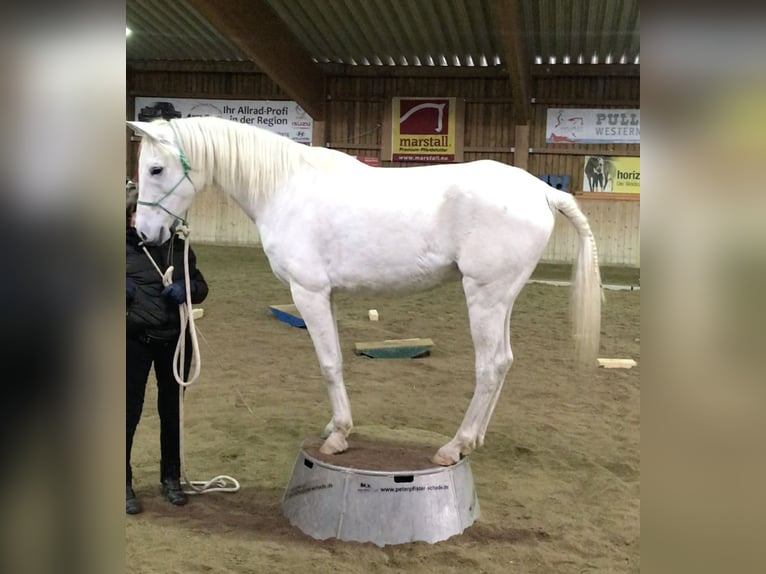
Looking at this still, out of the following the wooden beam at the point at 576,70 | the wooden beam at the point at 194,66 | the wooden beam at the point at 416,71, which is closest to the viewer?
the wooden beam at the point at 576,70

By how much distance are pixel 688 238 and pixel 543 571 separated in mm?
1708

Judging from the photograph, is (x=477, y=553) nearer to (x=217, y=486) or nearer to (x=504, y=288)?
(x=504, y=288)

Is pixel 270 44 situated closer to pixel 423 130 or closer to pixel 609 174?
pixel 423 130

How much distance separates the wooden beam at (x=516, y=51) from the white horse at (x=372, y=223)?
341cm

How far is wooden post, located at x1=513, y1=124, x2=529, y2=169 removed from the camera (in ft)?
29.1

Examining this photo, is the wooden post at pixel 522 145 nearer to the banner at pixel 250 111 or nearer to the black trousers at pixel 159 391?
the banner at pixel 250 111

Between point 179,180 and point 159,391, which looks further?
point 159,391

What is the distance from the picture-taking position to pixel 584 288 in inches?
84.5

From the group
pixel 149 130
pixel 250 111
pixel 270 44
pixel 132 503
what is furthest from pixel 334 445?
pixel 250 111

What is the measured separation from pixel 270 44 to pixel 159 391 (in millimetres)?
4701

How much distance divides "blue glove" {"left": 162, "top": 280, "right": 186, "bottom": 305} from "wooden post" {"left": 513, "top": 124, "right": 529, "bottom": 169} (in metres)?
7.37

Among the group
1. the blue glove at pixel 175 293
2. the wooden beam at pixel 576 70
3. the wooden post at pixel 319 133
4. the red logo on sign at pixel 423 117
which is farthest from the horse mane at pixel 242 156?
the red logo on sign at pixel 423 117

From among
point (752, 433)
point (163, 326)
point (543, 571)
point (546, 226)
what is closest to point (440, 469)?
point (543, 571)

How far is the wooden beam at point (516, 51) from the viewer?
5117mm
